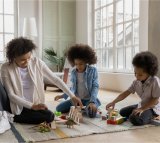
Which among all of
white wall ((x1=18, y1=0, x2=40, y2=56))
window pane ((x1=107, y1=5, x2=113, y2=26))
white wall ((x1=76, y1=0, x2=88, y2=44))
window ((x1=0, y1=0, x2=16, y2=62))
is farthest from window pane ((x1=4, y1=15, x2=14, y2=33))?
window pane ((x1=107, y1=5, x2=113, y2=26))

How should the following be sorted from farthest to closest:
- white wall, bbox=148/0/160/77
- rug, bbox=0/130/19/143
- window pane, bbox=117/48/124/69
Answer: window pane, bbox=117/48/124/69, white wall, bbox=148/0/160/77, rug, bbox=0/130/19/143

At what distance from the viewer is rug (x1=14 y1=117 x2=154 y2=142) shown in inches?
54.4

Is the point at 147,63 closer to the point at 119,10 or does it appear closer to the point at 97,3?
the point at 119,10

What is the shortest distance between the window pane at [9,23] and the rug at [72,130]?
362 cm

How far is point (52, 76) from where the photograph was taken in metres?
1.81

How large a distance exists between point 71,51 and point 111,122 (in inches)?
29.5

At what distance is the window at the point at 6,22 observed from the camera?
16.2 ft

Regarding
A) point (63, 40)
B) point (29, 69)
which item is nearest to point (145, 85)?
point (29, 69)

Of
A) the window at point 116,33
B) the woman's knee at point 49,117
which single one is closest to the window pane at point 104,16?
the window at point 116,33

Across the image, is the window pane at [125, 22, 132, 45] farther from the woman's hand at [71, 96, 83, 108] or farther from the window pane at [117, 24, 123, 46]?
the woman's hand at [71, 96, 83, 108]

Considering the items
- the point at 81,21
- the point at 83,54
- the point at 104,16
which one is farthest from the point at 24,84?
the point at 81,21

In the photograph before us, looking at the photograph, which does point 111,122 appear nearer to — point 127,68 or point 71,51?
point 71,51

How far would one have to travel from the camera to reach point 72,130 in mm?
1522

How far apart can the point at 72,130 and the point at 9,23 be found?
154 inches
